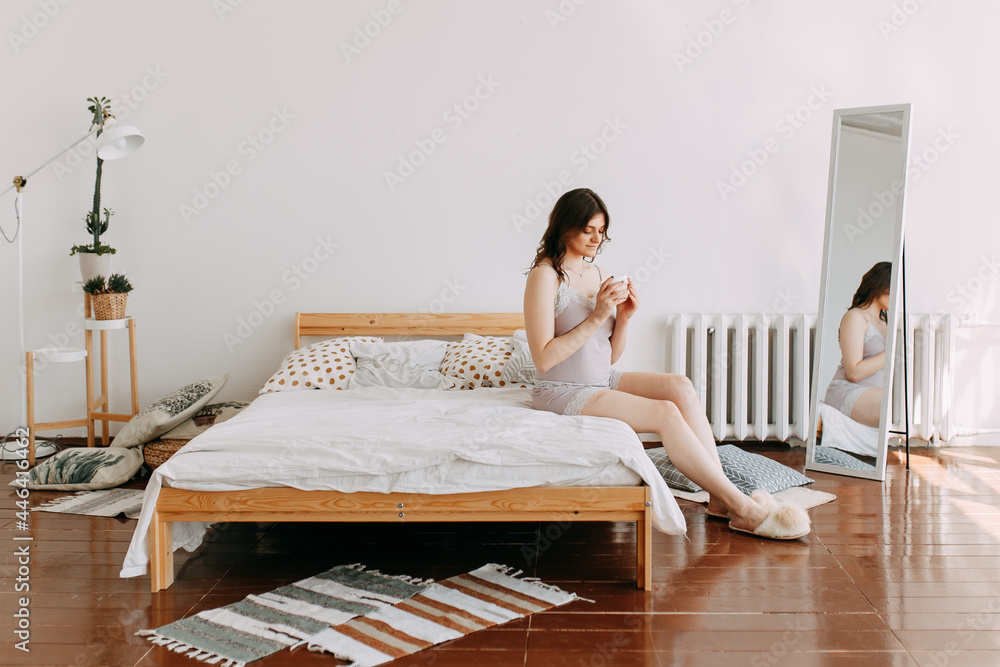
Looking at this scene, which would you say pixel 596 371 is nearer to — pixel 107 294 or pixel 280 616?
pixel 280 616

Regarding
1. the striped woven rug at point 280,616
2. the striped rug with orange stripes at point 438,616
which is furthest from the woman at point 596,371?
the striped woven rug at point 280,616

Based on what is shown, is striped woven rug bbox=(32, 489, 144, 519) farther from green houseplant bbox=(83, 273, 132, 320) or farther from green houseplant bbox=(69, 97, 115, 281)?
green houseplant bbox=(69, 97, 115, 281)

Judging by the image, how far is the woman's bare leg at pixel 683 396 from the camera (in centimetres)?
274

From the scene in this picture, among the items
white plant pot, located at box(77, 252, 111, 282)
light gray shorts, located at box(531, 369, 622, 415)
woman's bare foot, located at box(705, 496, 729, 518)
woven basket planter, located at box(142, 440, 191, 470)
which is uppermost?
white plant pot, located at box(77, 252, 111, 282)

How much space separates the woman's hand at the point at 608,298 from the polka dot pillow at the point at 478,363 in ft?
2.81

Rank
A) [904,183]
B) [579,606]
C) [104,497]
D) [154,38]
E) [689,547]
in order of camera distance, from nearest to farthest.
→ [579,606] → [689,547] → [104,497] → [904,183] → [154,38]

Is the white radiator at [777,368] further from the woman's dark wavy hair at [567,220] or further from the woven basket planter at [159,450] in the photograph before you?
the woven basket planter at [159,450]

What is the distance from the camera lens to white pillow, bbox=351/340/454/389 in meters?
3.43

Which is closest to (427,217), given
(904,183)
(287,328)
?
(287,328)

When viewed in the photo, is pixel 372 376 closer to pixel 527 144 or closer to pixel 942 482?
pixel 527 144

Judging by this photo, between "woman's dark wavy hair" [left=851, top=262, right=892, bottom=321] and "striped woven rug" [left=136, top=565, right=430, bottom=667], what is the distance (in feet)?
7.72

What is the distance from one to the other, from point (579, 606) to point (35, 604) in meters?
1.48

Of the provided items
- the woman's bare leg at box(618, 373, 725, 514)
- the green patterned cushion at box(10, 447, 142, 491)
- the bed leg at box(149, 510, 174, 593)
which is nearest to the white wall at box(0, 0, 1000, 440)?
the green patterned cushion at box(10, 447, 142, 491)

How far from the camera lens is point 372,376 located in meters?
3.48
